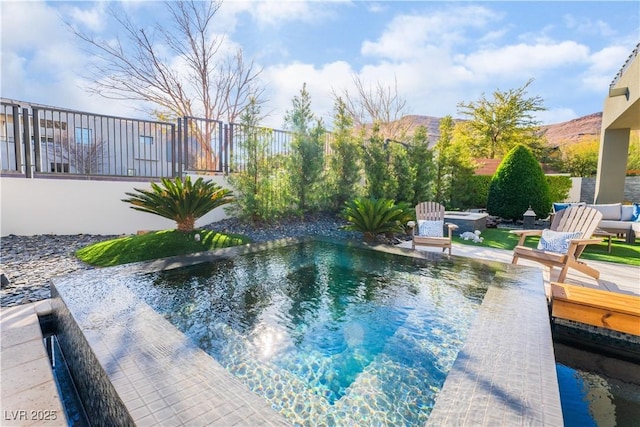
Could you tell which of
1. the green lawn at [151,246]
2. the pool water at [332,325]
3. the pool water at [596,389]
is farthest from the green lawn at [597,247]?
the green lawn at [151,246]

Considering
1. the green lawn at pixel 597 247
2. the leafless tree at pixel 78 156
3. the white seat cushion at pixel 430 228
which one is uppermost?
the leafless tree at pixel 78 156

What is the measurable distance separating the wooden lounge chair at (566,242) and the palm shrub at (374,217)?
2439 mm

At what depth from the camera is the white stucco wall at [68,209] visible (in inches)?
231

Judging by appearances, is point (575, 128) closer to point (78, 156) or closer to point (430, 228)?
point (430, 228)

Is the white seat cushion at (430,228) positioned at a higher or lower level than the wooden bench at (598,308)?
higher

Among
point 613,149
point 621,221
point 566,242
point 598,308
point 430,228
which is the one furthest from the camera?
point 613,149

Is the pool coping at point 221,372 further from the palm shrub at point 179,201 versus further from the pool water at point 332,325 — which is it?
the palm shrub at point 179,201

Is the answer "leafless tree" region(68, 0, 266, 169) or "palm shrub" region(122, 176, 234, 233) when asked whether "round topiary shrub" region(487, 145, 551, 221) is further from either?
"leafless tree" region(68, 0, 266, 169)

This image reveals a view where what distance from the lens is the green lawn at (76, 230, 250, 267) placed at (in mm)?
4758

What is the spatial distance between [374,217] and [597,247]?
482 cm

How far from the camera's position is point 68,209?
637cm

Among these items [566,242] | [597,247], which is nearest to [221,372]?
[566,242]

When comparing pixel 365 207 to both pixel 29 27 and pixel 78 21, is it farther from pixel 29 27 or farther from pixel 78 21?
pixel 78 21

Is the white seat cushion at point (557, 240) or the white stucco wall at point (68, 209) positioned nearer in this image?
the white seat cushion at point (557, 240)
